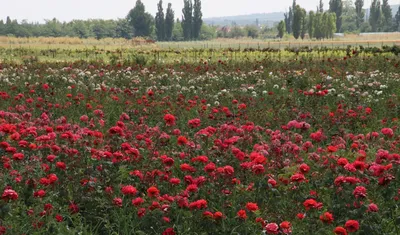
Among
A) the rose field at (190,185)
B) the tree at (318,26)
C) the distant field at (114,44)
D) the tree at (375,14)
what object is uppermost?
the tree at (375,14)

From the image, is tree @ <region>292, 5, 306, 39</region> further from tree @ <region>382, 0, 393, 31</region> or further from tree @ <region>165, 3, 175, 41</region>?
tree @ <region>382, 0, 393, 31</region>

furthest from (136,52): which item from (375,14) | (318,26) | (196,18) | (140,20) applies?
(375,14)

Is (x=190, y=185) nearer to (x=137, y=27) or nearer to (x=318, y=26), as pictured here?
(x=318, y=26)

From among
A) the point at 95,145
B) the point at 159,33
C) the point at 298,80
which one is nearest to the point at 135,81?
the point at 298,80

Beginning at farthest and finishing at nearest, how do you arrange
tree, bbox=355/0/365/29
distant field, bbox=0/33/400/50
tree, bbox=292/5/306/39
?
tree, bbox=355/0/365/29 < tree, bbox=292/5/306/39 < distant field, bbox=0/33/400/50

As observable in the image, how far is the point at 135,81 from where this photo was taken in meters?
13.0

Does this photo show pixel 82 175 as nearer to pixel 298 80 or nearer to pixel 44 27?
pixel 298 80

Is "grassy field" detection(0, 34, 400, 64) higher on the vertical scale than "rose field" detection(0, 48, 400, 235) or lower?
higher

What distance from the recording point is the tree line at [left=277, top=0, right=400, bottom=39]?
76875mm

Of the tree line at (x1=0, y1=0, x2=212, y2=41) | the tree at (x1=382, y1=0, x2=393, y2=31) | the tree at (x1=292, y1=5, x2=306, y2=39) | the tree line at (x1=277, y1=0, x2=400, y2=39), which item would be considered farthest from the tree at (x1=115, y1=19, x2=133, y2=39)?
the tree at (x1=382, y1=0, x2=393, y2=31)

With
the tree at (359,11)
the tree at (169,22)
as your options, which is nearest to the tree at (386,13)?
the tree at (359,11)

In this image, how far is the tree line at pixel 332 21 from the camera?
76.9 meters

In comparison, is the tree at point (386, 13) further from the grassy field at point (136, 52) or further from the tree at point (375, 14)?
the grassy field at point (136, 52)

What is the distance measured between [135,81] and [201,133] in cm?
757
